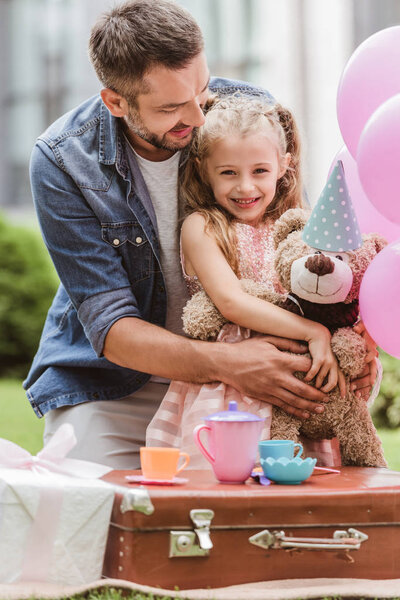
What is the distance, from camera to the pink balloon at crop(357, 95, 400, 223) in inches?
74.9

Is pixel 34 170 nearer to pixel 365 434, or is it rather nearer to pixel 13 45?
pixel 365 434

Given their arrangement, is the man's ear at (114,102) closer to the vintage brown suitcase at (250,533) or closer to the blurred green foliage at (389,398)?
the vintage brown suitcase at (250,533)

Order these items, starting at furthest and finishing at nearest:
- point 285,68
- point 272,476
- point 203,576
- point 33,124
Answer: point 33,124, point 285,68, point 272,476, point 203,576

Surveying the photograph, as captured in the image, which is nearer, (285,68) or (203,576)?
(203,576)

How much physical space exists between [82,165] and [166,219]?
0.30 metres

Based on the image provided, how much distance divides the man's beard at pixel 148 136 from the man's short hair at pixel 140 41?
0.05 metres

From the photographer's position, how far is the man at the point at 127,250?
7.60 feet

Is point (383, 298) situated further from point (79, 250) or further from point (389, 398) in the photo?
point (389, 398)

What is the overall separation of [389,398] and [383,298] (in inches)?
153

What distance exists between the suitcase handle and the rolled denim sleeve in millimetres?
816

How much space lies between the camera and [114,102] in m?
2.53

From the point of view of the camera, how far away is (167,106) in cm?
242

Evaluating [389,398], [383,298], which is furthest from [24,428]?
[383,298]

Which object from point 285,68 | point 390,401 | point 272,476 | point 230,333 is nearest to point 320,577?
point 272,476
